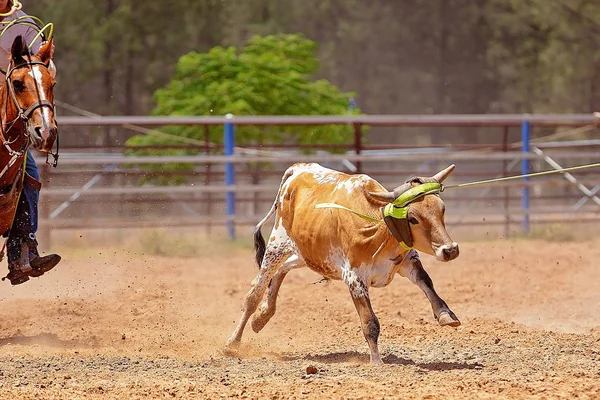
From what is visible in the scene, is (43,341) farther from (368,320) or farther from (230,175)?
(230,175)

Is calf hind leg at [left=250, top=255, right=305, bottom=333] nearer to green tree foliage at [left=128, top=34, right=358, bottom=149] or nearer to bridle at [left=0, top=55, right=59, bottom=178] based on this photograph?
bridle at [left=0, top=55, right=59, bottom=178]

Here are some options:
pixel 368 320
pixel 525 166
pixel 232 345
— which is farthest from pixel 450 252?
pixel 525 166

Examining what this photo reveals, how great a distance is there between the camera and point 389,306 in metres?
9.19

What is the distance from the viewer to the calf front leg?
648 centimetres

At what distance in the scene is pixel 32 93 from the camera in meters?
6.71

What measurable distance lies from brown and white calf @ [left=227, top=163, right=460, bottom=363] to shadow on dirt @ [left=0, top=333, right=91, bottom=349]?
4.23 feet

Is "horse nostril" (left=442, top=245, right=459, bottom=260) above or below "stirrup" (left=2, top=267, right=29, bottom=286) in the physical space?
above

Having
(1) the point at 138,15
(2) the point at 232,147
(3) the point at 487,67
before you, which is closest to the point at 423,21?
(3) the point at 487,67

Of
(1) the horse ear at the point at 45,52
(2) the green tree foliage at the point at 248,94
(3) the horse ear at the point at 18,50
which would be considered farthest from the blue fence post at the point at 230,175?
(3) the horse ear at the point at 18,50

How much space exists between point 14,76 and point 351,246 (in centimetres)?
232

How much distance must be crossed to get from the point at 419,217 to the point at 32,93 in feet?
8.06

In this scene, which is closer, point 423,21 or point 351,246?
point 351,246

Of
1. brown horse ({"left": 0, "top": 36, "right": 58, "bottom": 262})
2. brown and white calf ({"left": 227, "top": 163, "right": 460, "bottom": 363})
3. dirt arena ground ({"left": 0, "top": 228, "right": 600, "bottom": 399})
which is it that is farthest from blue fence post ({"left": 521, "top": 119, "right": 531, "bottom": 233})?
brown horse ({"left": 0, "top": 36, "right": 58, "bottom": 262})

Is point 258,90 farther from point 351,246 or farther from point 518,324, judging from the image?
point 351,246
